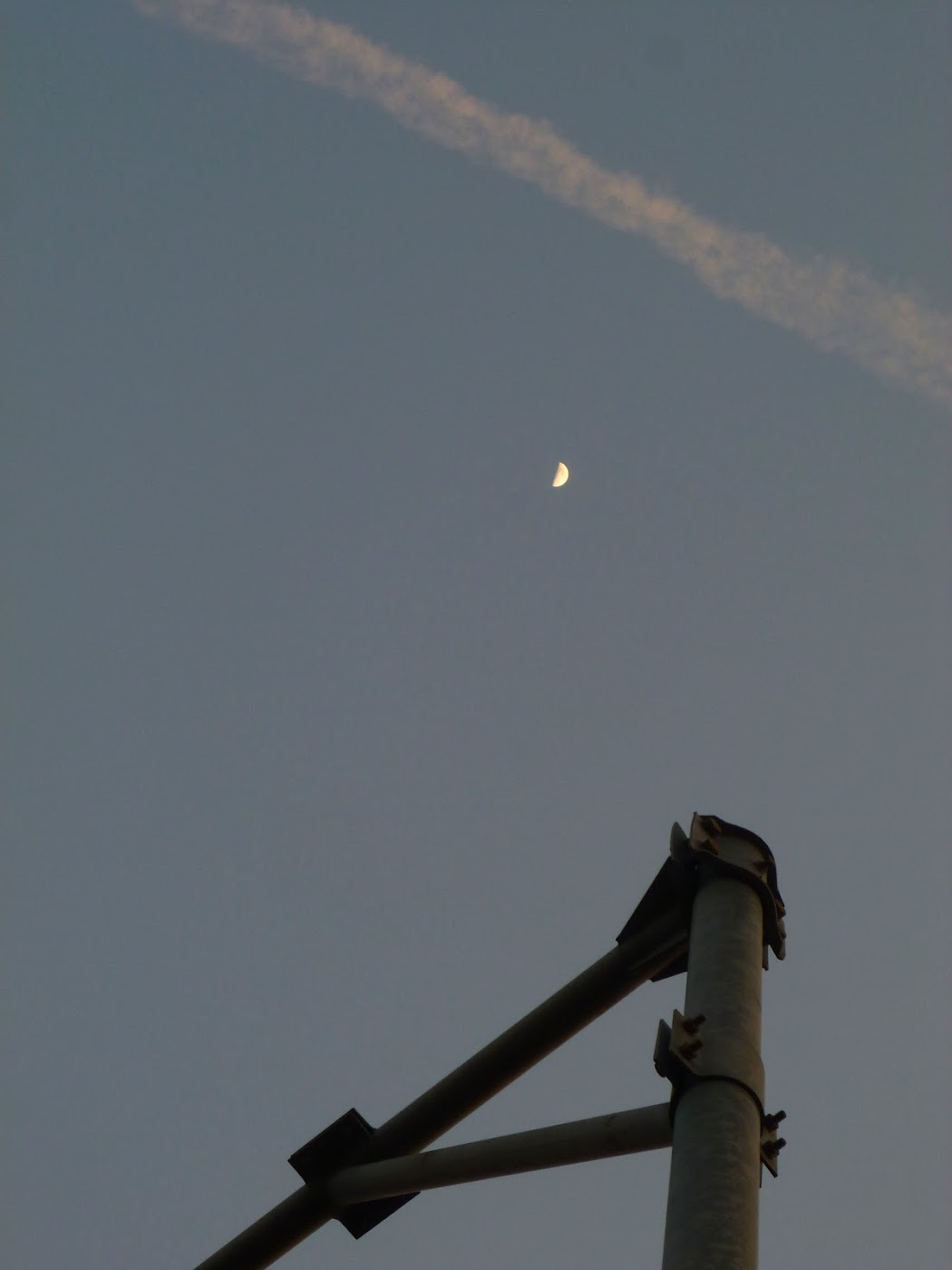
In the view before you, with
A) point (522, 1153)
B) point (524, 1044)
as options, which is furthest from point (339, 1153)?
point (522, 1153)

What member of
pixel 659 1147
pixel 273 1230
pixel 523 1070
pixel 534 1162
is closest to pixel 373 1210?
pixel 273 1230

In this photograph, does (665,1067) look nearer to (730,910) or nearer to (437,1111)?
(730,910)

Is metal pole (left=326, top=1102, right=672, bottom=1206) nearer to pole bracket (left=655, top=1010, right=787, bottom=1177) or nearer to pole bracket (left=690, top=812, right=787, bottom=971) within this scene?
pole bracket (left=655, top=1010, right=787, bottom=1177)

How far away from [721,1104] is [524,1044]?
4.50ft

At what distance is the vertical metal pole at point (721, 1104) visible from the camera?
4.25 m

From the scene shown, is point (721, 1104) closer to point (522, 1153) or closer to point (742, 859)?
point (522, 1153)

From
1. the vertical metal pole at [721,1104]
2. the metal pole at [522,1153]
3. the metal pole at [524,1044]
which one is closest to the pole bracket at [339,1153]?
the metal pole at [524,1044]

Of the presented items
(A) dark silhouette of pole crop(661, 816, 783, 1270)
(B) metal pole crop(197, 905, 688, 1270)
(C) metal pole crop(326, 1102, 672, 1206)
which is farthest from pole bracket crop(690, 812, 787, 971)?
(C) metal pole crop(326, 1102, 672, 1206)

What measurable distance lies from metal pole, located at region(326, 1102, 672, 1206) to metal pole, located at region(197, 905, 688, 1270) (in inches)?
7.5

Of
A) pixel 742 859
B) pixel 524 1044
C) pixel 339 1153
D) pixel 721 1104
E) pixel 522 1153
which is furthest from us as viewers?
pixel 339 1153

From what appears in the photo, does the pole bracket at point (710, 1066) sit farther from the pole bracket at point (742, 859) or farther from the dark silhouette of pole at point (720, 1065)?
the pole bracket at point (742, 859)

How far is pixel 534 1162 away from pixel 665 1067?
0.71 metres

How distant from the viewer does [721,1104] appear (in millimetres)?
4684

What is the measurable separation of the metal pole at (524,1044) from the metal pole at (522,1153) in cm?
19
